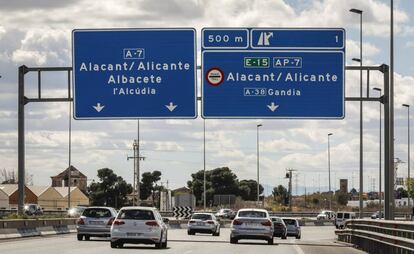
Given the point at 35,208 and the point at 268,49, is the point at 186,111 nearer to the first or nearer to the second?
the point at 268,49

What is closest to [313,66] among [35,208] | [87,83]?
[87,83]

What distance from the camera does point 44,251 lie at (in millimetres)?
28812

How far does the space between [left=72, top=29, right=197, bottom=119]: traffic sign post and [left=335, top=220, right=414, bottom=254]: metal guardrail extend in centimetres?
785

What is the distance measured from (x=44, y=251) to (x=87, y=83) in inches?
444

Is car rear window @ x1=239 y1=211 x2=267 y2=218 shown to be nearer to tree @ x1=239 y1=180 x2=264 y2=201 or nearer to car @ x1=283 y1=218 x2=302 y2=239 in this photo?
car @ x1=283 y1=218 x2=302 y2=239

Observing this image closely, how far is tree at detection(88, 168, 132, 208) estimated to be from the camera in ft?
493

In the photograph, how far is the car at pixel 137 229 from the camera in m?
33.3

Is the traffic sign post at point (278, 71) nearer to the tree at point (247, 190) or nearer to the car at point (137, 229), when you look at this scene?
the car at point (137, 229)

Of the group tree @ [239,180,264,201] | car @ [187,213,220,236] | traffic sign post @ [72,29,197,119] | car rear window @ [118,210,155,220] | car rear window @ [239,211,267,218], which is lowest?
tree @ [239,180,264,201]

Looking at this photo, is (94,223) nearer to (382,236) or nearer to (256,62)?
(256,62)

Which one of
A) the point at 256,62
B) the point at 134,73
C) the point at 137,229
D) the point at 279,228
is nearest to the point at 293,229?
the point at 279,228

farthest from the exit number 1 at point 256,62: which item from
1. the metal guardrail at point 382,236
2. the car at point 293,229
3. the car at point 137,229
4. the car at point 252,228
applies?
the car at point 293,229

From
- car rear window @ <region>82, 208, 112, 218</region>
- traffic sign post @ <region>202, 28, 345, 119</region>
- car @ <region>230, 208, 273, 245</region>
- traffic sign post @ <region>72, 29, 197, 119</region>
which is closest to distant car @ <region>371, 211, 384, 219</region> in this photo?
car @ <region>230, 208, 273, 245</region>

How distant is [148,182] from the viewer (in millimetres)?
167125
